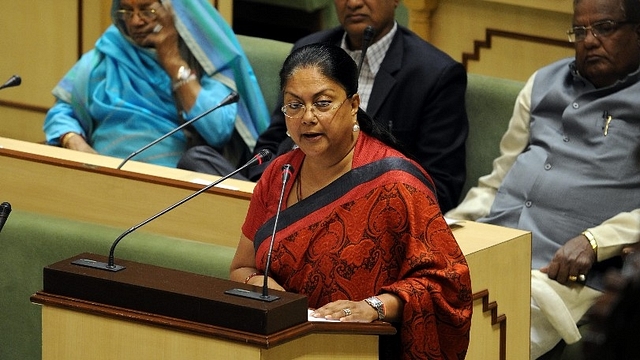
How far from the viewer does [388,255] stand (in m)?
2.29

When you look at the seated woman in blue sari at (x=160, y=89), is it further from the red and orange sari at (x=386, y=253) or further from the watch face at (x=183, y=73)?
the red and orange sari at (x=386, y=253)

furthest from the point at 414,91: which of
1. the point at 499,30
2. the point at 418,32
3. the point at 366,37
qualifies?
the point at 418,32

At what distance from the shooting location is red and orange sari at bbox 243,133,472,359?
2246mm

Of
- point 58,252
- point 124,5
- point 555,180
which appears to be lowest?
point 58,252

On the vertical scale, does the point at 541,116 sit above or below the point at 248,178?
above

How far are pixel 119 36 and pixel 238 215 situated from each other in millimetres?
1463

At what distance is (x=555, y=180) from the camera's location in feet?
11.4

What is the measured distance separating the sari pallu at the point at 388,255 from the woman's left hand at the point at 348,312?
0.07 m

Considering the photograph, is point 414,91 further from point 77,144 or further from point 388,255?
point 388,255

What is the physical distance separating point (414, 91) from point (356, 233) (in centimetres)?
158

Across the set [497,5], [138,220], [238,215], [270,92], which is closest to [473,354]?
[238,215]

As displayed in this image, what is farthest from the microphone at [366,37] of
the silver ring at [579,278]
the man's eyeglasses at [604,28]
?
the silver ring at [579,278]

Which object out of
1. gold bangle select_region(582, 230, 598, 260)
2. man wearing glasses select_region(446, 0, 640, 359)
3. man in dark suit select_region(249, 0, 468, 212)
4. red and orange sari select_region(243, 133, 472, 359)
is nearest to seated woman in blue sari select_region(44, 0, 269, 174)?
man in dark suit select_region(249, 0, 468, 212)

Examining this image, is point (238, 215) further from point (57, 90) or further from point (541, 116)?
point (57, 90)
